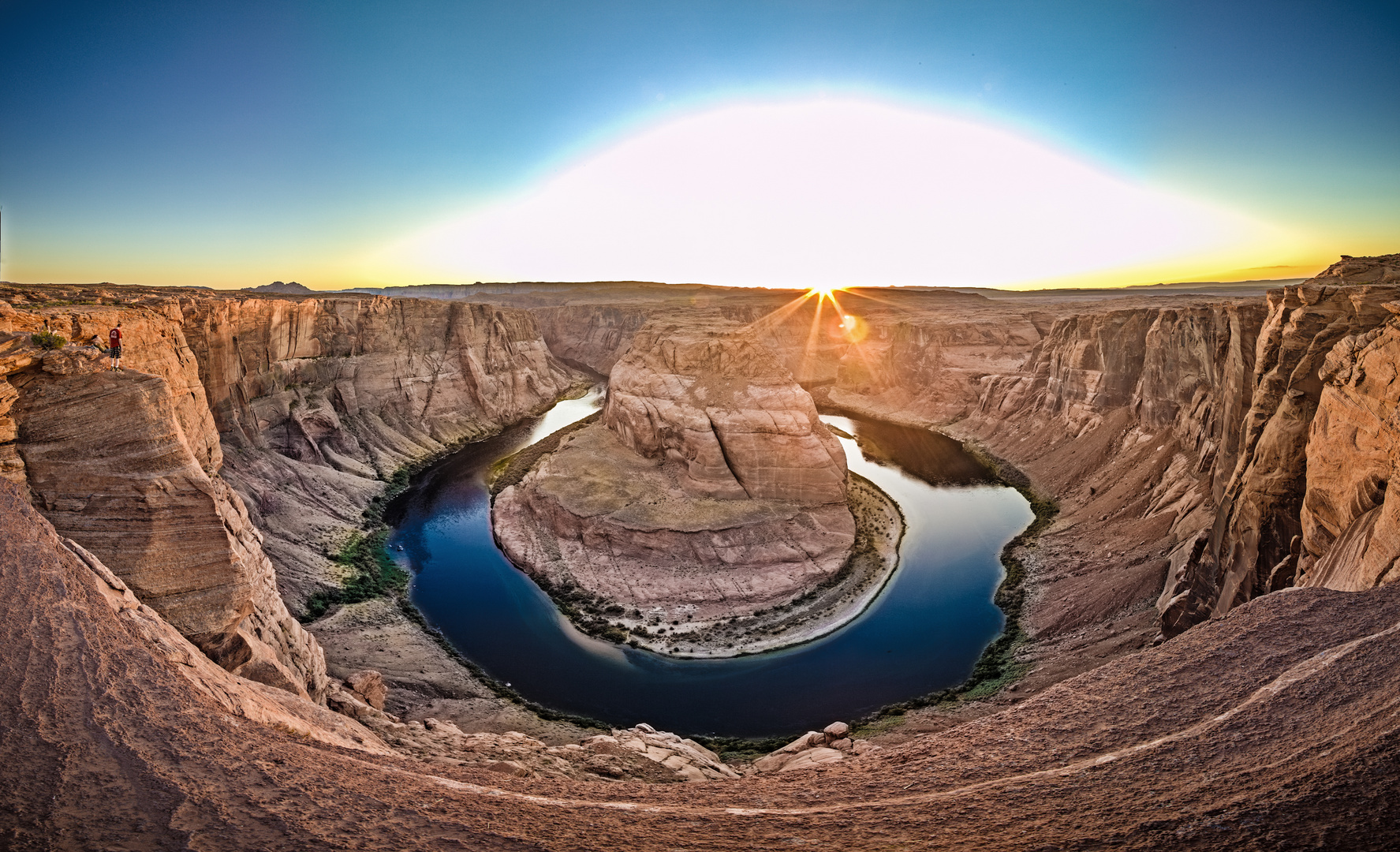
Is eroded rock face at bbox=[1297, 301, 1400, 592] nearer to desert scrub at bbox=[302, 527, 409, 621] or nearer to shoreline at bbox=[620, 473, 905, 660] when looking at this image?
shoreline at bbox=[620, 473, 905, 660]

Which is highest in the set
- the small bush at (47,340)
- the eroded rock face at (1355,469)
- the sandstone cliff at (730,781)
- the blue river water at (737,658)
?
the small bush at (47,340)

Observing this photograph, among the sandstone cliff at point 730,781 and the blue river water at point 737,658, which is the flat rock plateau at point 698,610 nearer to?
the sandstone cliff at point 730,781

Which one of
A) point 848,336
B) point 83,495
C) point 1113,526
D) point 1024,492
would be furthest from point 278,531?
point 848,336

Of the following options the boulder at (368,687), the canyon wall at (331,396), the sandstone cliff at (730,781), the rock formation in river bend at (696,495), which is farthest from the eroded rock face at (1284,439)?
the canyon wall at (331,396)

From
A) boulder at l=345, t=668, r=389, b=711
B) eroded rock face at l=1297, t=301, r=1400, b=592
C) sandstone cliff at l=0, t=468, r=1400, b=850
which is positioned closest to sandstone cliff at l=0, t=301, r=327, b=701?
sandstone cliff at l=0, t=468, r=1400, b=850

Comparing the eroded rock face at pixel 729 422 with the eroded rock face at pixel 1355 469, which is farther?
the eroded rock face at pixel 729 422

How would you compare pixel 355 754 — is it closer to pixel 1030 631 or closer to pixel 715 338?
pixel 1030 631
